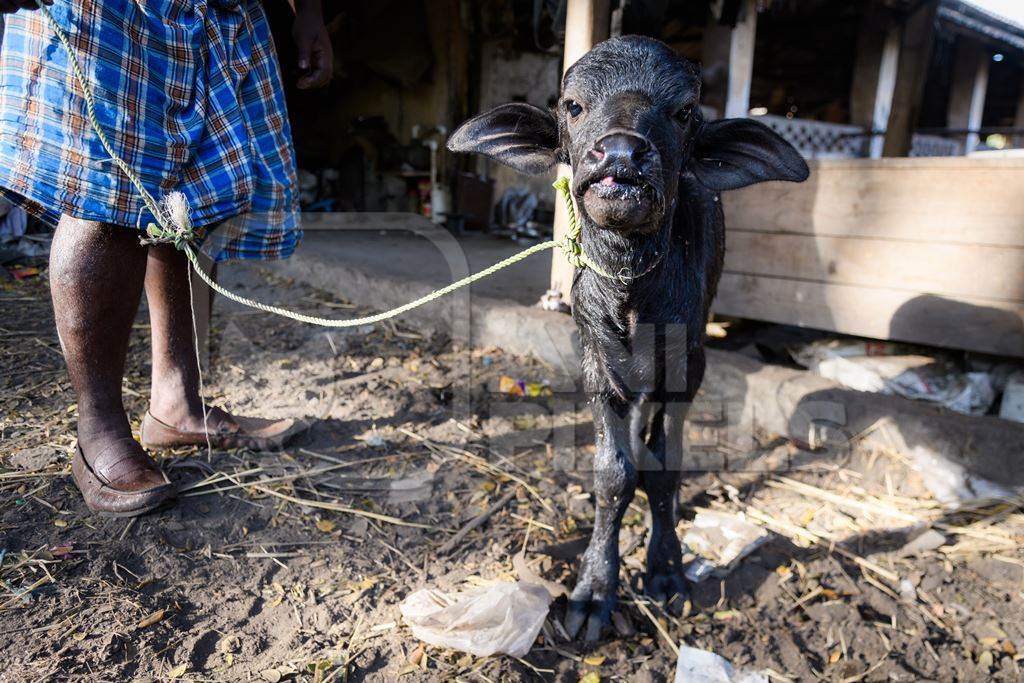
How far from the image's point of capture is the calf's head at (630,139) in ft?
5.19

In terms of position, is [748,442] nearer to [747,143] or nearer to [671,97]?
[747,143]

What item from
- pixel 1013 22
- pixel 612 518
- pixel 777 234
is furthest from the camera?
pixel 1013 22

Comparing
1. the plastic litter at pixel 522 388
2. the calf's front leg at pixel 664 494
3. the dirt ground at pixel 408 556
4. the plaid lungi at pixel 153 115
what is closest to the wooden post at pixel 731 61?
the plastic litter at pixel 522 388

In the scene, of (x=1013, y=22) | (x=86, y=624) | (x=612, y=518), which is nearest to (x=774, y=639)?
(x=612, y=518)

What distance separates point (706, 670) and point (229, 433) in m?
1.85

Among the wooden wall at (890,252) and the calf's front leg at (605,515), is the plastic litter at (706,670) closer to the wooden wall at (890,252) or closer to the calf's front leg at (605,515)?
the calf's front leg at (605,515)

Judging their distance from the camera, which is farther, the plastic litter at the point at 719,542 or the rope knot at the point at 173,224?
the plastic litter at the point at 719,542

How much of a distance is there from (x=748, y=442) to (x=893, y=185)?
1.54m

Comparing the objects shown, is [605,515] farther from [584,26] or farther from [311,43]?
[584,26]

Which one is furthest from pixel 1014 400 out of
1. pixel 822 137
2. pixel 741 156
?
pixel 822 137

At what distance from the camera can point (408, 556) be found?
86.0 inches

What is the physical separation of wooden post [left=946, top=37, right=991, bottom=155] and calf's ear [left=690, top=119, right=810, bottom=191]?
12546 mm

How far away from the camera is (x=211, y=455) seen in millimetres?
2484

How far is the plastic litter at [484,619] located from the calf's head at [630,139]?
1.07 m
